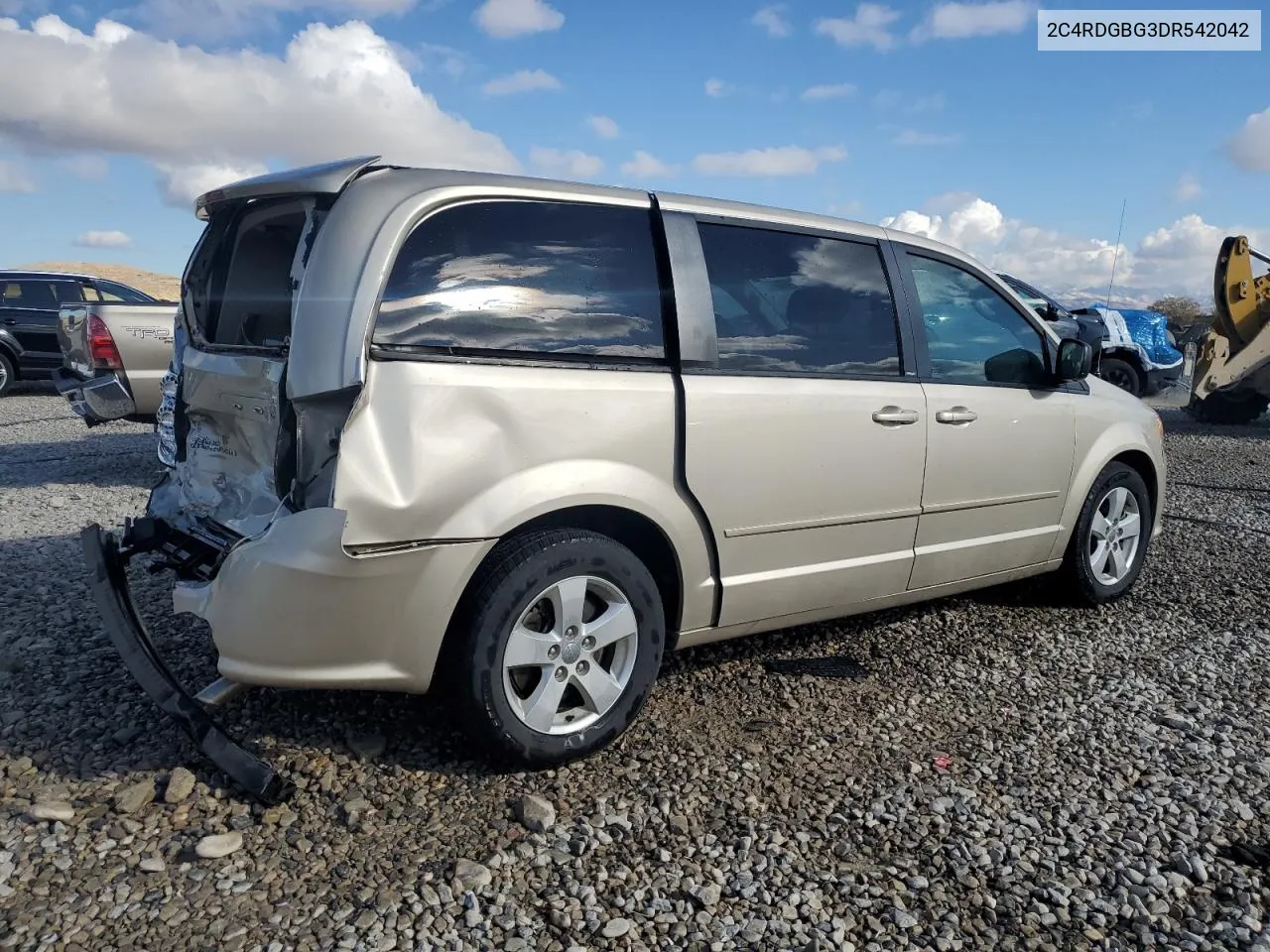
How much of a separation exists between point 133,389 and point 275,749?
531 cm

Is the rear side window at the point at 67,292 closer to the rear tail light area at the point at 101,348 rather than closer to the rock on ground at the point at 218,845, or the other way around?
the rear tail light area at the point at 101,348

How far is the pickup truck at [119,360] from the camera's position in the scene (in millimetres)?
7477

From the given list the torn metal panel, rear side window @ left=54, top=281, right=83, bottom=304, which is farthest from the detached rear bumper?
rear side window @ left=54, top=281, right=83, bottom=304

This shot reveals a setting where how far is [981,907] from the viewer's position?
8.25 ft

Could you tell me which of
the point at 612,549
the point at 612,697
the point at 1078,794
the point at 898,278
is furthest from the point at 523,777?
the point at 898,278

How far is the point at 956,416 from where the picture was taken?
4094 millimetres

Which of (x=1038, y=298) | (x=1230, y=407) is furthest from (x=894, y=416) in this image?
(x=1230, y=407)

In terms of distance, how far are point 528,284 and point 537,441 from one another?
511 millimetres

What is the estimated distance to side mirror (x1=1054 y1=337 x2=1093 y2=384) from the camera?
4516 millimetres

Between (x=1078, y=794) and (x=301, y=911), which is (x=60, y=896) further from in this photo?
(x=1078, y=794)

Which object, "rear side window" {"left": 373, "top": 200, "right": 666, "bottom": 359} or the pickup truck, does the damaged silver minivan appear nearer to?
"rear side window" {"left": 373, "top": 200, "right": 666, "bottom": 359}

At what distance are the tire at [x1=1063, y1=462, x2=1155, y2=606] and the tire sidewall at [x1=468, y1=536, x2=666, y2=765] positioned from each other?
2603 mm

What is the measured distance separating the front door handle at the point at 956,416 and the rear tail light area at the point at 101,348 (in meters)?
6.32

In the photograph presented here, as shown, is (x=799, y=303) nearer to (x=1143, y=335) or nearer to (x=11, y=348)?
(x=1143, y=335)
